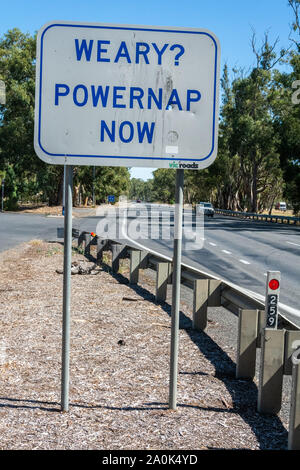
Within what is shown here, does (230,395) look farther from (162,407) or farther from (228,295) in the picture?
(228,295)

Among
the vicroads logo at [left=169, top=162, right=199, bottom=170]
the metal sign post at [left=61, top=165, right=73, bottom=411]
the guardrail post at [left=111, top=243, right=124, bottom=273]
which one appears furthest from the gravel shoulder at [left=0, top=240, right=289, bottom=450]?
the guardrail post at [left=111, top=243, right=124, bottom=273]

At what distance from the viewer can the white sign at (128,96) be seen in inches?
155

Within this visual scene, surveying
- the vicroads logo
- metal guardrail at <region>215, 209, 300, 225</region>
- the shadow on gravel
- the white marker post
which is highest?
the white marker post

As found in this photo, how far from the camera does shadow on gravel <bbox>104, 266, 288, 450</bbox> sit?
3.88m

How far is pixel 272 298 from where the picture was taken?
4.62 meters

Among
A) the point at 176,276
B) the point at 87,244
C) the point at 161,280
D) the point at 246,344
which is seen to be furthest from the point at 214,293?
the point at 87,244

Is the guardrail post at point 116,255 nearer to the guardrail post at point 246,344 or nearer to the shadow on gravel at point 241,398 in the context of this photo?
the shadow on gravel at point 241,398

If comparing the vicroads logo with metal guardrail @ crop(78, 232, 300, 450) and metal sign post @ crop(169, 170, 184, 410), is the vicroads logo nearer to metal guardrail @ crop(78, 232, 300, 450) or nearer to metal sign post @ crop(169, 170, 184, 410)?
metal sign post @ crop(169, 170, 184, 410)

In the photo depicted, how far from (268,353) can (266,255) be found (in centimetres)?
1391

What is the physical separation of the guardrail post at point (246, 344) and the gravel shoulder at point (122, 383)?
0.12 m

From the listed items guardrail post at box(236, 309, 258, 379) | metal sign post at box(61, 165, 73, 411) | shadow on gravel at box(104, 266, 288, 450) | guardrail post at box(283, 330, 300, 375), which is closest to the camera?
shadow on gravel at box(104, 266, 288, 450)

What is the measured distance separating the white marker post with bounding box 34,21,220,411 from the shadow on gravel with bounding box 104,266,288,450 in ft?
5.20

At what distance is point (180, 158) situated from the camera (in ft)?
13.1
